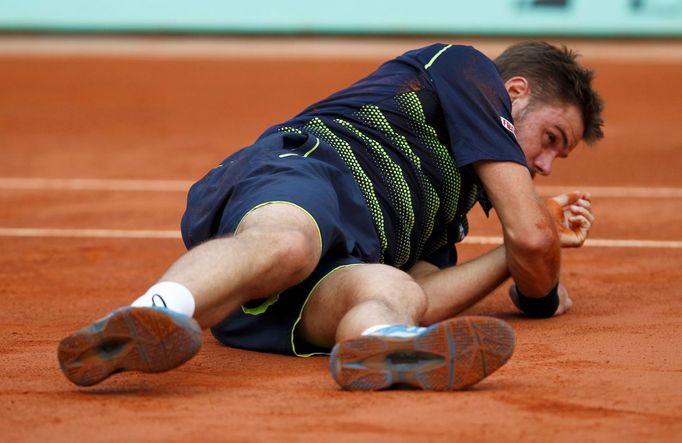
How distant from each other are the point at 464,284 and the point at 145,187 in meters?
4.73

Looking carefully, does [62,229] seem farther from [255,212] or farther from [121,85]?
[121,85]

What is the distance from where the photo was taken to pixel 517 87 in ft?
16.1

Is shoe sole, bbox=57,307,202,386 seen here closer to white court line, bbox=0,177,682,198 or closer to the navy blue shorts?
the navy blue shorts

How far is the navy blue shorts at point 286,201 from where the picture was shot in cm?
424

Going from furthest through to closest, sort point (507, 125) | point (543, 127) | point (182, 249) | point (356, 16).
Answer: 1. point (356, 16)
2. point (182, 249)
3. point (543, 127)
4. point (507, 125)

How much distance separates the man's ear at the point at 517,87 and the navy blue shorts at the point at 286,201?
756 mm

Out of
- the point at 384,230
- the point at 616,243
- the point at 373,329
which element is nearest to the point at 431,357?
the point at 373,329

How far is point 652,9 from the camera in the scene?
1647cm

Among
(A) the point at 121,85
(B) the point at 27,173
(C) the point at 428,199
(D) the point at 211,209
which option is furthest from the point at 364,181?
(A) the point at 121,85

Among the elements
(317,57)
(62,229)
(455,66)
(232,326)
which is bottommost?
(317,57)

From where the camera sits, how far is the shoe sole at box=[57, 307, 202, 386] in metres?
3.53

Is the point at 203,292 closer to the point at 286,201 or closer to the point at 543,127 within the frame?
the point at 286,201

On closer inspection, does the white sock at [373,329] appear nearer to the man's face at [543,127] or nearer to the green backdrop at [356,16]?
the man's face at [543,127]

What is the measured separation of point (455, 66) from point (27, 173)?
19.1 ft
